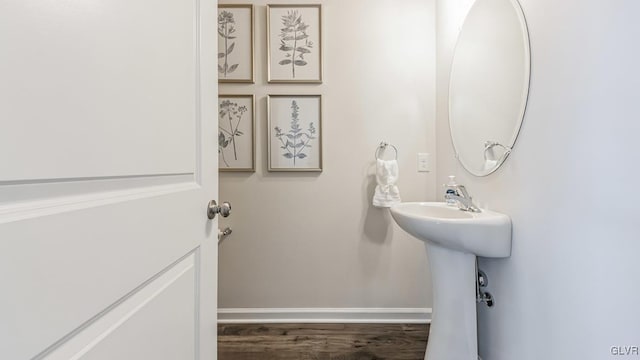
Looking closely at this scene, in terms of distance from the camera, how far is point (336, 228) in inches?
75.9

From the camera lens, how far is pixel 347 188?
1.92 metres

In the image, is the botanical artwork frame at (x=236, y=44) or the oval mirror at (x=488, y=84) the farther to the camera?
the botanical artwork frame at (x=236, y=44)

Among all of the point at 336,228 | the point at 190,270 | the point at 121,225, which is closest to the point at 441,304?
the point at 336,228

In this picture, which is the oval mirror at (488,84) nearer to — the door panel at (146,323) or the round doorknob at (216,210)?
the round doorknob at (216,210)

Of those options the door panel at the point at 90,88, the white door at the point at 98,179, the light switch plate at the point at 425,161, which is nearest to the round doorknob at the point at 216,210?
the white door at the point at 98,179

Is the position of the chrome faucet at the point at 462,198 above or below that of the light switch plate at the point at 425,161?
below

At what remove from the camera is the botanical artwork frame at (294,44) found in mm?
1885

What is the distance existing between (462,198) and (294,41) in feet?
4.64

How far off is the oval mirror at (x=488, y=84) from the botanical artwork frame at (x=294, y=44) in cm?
86

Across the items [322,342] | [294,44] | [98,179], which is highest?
[294,44]

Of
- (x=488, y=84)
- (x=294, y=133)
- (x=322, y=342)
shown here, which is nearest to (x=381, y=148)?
(x=294, y=133)

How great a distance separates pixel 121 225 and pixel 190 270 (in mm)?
318

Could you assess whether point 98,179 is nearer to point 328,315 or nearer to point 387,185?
point 387,185

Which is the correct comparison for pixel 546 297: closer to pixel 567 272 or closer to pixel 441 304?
pixel 567 272
